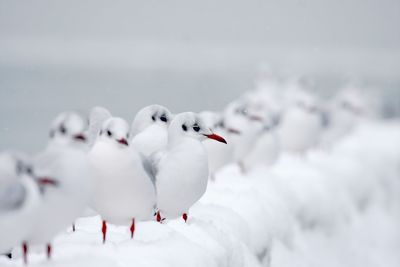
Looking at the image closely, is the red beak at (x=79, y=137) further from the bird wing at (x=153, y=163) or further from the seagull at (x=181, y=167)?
the seagull at (x=181, y=167)

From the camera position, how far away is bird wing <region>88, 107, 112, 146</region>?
196 inches

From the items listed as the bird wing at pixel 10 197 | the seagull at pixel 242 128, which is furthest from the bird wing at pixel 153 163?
the seagull at pixel 242 128

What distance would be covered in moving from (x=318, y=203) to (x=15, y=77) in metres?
60.6

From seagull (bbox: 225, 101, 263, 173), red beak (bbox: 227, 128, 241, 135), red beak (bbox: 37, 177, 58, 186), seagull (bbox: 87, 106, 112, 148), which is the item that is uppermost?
seagull (bbox: 225, 101, 263, 173)

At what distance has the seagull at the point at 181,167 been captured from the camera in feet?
14.9

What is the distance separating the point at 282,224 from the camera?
21.5ft

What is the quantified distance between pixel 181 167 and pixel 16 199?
1.45 meters

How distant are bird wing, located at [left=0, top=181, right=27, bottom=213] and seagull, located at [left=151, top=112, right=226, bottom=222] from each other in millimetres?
1351

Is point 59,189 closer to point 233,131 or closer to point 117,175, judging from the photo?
point 117,175

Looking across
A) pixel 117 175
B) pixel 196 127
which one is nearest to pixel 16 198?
pixel 117 175

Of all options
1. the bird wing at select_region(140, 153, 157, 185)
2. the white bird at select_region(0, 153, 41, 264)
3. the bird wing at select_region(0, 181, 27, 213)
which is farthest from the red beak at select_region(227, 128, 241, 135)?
the bird wing at select_region(0, 181, 27, 213)

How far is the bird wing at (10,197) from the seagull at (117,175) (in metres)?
0.67

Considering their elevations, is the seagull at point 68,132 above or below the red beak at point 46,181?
above

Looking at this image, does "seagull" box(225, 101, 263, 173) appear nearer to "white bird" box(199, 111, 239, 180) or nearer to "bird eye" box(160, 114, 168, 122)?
"white bird" box(199, 111, 239, 180)
